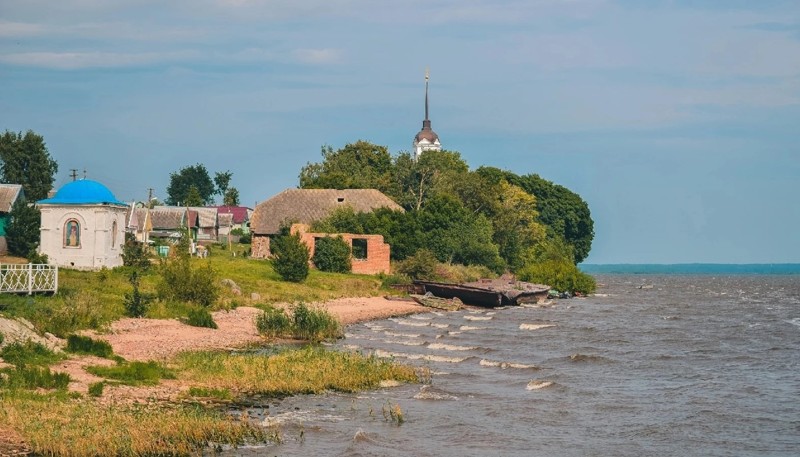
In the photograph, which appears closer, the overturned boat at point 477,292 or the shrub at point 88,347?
the shrub at point 88,347

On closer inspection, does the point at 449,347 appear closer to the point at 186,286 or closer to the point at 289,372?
the point at 186,286

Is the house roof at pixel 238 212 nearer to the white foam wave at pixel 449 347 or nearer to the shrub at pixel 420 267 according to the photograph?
the shrub at pixel 420 267

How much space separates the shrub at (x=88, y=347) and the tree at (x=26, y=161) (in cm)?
5999

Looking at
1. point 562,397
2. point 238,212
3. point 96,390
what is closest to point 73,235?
point 96,390

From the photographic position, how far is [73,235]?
1850 inches

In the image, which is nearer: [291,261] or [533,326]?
[533,326]

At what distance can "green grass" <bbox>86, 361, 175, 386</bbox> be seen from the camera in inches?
908

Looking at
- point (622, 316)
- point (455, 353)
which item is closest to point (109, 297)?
point (455, 353)

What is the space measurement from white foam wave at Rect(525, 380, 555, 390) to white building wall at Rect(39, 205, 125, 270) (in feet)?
81.4

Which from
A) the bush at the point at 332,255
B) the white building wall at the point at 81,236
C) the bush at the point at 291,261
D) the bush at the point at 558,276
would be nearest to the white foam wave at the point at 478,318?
the bush at the point at 291,261

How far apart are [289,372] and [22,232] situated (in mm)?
33877

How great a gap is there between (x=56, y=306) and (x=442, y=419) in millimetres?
14188

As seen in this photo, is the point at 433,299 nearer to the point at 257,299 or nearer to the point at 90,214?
the point at 257,299

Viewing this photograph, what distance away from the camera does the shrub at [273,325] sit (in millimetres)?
34531
